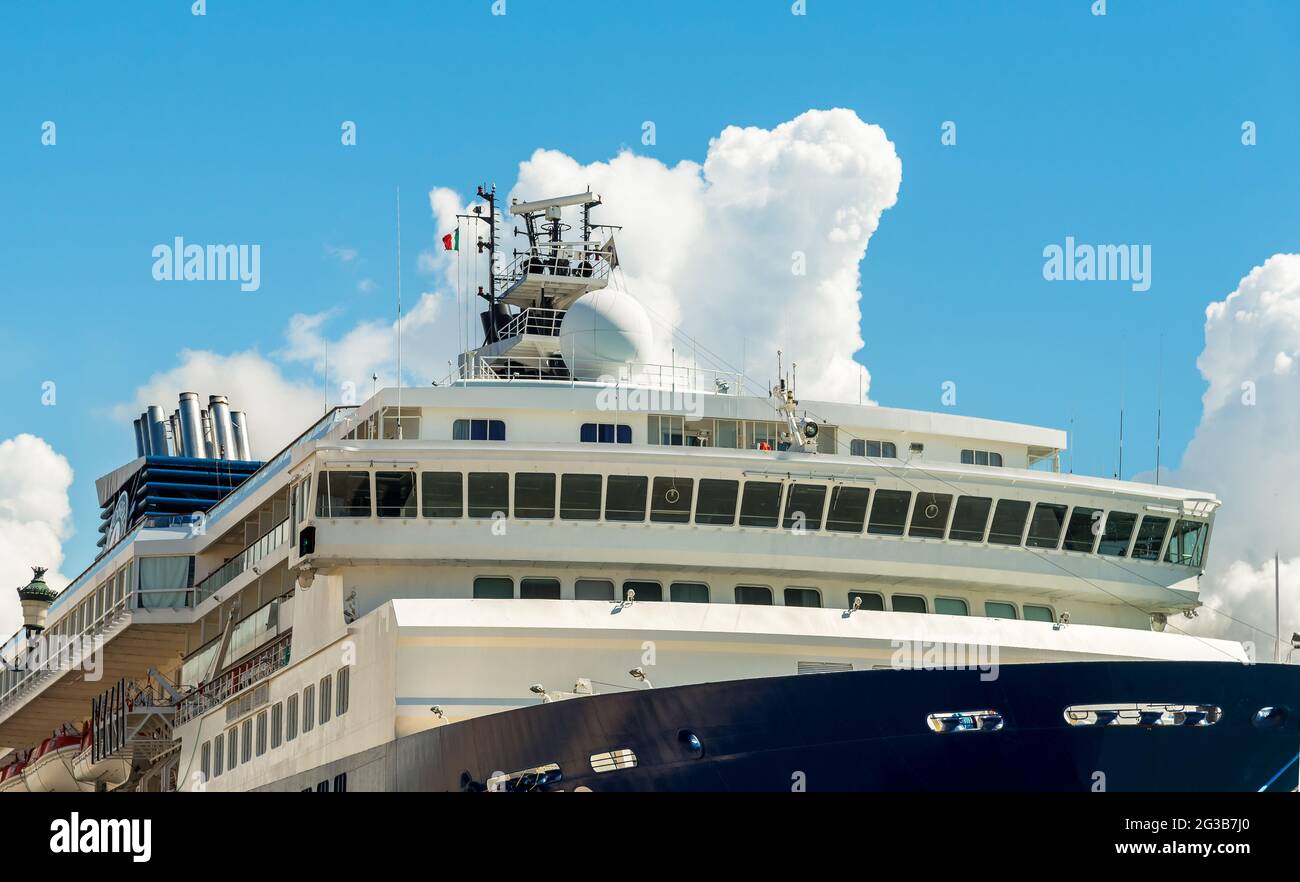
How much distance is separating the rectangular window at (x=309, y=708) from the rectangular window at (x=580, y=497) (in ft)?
15.4

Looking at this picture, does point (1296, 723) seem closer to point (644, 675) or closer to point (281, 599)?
point (644, 675)

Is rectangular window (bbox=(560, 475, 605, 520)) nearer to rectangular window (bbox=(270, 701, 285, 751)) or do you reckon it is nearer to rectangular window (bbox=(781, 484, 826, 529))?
rectangular window (bbox=(781, 484, 826, 529))

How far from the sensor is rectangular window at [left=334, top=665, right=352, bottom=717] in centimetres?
2627

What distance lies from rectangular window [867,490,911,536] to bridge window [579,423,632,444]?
4636mm

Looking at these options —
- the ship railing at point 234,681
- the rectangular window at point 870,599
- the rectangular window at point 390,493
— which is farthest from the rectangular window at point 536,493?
the ship railing at point 234,681

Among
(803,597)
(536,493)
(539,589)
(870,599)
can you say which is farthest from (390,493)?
(870,599)

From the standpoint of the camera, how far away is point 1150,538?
29.5m

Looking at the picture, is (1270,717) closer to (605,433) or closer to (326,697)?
(605,433)

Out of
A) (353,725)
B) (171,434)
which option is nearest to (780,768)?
(353,725)

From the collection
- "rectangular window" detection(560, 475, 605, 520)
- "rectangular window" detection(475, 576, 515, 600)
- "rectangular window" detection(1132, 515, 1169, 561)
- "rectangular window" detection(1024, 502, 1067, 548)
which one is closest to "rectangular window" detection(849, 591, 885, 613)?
"rectangular window" detection(1024, 502, 1067, 548)

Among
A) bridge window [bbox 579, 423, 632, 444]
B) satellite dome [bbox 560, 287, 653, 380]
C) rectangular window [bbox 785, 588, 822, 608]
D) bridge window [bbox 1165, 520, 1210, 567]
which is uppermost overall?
satellite dome [bbox 560, 287, 653, 380]

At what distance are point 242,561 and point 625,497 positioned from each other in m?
11.6

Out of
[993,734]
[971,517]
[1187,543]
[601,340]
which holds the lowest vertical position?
[993,734]
